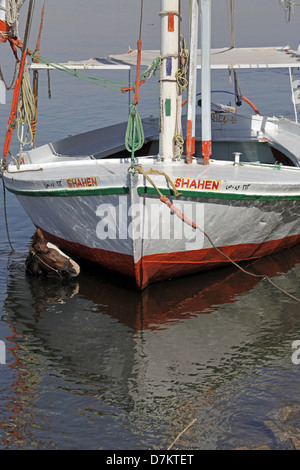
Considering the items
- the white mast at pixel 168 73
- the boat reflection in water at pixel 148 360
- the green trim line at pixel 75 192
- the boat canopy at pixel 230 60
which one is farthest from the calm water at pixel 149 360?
the boat canopy at pixel 230 60

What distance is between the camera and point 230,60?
16.5 metres

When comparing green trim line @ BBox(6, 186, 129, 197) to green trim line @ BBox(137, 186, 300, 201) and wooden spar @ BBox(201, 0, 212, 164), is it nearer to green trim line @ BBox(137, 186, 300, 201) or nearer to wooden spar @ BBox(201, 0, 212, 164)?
green trim line @ BBox(137, 186, 300, 201)

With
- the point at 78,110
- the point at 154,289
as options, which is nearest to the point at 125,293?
the point at 154,289

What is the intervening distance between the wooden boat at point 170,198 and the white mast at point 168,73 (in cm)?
2

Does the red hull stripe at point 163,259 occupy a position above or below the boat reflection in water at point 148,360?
above

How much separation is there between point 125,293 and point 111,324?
4.32ft

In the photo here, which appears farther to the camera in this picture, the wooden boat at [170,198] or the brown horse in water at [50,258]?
the brown horse in water at [50,258]

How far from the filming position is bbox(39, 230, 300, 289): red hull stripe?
42.0ft

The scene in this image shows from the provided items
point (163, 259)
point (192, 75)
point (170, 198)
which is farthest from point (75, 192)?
point (192, 75)

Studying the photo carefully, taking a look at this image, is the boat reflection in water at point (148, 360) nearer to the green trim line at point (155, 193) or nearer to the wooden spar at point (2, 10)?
the green trim line at point (155, 193)

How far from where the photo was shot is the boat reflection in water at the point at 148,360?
873 cm

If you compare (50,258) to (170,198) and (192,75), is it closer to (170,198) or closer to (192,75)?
(170,198)

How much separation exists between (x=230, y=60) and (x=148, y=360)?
28.1 feet

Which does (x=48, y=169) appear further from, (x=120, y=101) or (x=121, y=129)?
(x=120, y=101)
